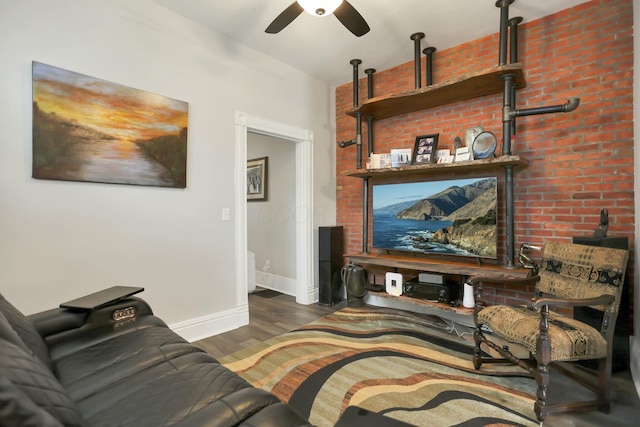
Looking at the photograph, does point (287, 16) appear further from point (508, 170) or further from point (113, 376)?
point (113, 376)

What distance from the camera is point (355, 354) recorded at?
2.36 metres

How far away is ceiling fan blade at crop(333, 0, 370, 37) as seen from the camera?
2051 mm

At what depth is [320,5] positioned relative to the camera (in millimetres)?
1913

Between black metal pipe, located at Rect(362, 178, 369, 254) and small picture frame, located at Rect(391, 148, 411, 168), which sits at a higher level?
small picture frame, located at Rect(391, 148, 411, 168)

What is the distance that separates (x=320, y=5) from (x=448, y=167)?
177cm

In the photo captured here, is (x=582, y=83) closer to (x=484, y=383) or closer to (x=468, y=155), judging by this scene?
(x=468, y=155)

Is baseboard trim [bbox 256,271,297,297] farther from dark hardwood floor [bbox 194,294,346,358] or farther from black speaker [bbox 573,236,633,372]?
black speaker [bbox 573,236,633,372]

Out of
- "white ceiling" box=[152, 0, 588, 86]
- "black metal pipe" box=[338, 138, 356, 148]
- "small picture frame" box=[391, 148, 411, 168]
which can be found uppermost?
"white ceiling" box=[152, 0, 588, 86]

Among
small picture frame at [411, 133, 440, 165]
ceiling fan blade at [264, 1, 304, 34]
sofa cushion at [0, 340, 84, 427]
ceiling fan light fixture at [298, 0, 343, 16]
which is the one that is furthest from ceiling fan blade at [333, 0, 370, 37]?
sofa cushion at [0, 340, 84, 427]

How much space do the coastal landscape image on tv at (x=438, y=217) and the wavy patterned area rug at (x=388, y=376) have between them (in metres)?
0.85

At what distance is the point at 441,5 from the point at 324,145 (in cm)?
195

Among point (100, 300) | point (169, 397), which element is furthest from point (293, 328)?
point (169, 397)

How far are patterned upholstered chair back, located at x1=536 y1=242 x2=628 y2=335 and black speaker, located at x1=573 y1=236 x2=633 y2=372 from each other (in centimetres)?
17

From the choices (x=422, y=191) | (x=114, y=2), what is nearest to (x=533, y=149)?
(x=422, y=191)
